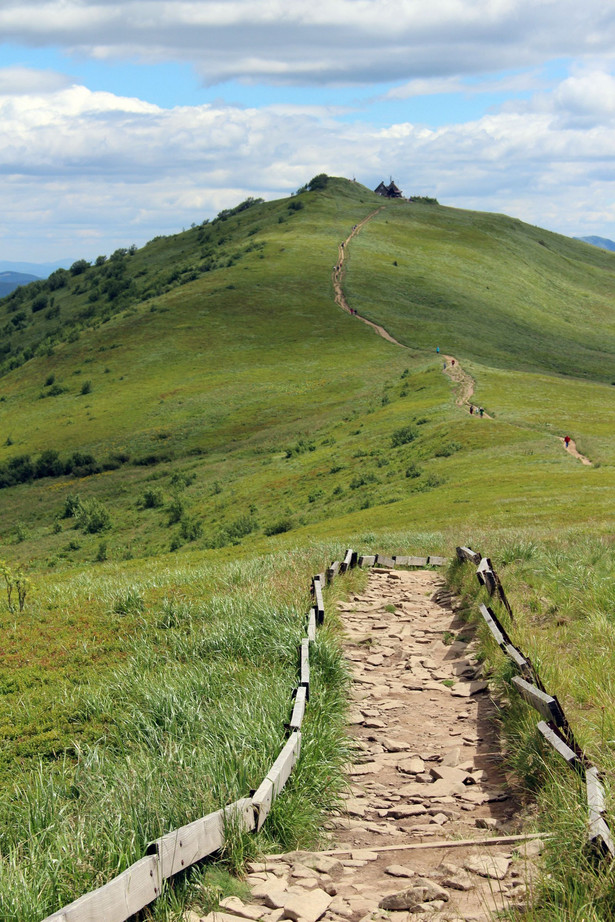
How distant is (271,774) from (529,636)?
5.21 meters

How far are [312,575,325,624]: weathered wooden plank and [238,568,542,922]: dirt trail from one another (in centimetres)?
67

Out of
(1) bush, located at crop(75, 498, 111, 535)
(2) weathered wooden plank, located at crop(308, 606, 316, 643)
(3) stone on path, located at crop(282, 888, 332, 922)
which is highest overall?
(2) weathered wooden plank, located at crop(308, 606, 316, 643)

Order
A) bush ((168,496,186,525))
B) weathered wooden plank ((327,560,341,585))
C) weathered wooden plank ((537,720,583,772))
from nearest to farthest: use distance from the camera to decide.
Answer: weathered wooden plank ((537,720,583,772)) < weathered wooden plank ((327,560,341,585)) < bush ((168,496,186,525))

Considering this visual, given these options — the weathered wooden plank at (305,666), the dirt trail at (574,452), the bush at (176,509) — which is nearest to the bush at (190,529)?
the bush at (176,509)

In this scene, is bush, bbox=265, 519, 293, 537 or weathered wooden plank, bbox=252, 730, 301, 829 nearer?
weathered wooden plank, bbox=252, 730, 301, 829

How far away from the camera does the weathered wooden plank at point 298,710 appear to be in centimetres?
779

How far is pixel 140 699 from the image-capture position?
9.98m

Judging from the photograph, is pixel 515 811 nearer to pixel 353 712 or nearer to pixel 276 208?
pixel 353 712

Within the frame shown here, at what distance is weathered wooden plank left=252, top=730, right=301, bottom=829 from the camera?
644 cm

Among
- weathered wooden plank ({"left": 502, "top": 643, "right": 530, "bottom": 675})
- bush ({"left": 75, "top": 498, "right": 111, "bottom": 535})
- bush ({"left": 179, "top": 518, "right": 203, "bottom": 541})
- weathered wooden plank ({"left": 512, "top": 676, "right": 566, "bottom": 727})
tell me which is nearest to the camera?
weathered wooden plank ({"left": 512, "top": 676, "right": 566, "bottom": 727})

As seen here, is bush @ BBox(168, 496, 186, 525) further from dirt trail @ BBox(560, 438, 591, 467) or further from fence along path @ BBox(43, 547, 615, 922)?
fence along path @ BBox(43, 547, 615, 922)

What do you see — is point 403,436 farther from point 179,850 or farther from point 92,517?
point 179,850

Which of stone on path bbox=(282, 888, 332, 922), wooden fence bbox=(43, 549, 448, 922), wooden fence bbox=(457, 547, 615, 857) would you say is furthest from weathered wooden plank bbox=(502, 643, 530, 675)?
stone on path bbox=(282, 888, 332, 922)

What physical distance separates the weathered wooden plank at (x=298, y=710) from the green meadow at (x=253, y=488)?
0.15 m
